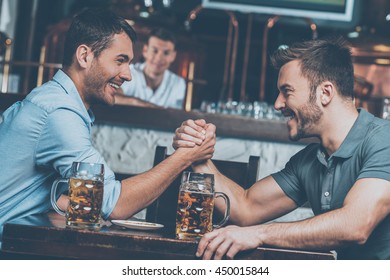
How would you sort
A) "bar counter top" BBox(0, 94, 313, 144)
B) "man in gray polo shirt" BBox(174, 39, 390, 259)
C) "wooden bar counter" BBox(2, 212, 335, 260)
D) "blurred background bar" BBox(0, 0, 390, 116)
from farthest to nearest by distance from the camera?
1. "blurred background bar" BBox(0, 0, 390, 116)
2. "bar counter top" BBox(0, 94, 313, 144)
3. "man in gray polo shirt" BBox(174, 39, 390, 259)
4. "wooden bar counter" BBox(2, 212, 335, 260)

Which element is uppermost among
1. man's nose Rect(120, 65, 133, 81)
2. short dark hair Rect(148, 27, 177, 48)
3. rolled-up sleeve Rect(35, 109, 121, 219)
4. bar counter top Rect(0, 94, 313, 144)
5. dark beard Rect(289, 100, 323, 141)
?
short dark hair Rect(148, 27, 177, 48)

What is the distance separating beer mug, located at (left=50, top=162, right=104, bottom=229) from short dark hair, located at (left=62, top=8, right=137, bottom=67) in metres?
0.64

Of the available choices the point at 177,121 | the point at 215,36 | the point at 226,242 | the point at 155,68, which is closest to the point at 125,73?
the point at 226,242

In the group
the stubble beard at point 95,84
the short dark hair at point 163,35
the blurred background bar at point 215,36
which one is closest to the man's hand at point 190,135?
the stubble beard at point 95,84

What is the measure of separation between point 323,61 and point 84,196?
925mm

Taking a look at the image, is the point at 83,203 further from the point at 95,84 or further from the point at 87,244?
the point at 95,84

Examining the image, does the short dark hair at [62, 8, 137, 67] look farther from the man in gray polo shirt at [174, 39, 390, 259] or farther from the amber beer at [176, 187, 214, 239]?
the amber beer at [176, 187, 214, 239]

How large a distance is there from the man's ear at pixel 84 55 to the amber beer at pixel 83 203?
2.07ft

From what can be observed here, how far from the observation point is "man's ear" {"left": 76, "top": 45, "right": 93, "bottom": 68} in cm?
228

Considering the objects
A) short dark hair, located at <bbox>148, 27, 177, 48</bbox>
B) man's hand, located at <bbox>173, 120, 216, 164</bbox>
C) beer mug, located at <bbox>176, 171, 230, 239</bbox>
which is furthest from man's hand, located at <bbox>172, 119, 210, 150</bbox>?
short dark hair, located at <bbox>148, 27, 177, 48</bbox>

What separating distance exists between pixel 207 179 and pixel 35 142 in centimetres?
52

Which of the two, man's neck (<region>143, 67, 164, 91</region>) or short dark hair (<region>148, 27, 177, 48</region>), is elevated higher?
short dark hair (<region>148, 27, 177, 48</region>)

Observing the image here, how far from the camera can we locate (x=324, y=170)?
2234mm

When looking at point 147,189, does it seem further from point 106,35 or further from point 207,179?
point 106,35
